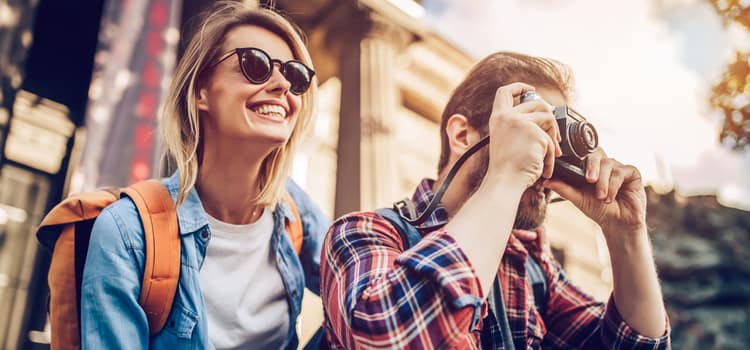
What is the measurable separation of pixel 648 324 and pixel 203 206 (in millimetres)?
1371

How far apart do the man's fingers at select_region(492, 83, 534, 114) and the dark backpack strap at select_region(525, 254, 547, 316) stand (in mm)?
620

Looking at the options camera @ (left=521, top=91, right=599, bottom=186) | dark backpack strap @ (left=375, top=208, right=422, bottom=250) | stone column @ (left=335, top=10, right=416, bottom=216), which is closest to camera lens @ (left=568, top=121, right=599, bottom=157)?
camera @ (left=521, top=91, right=599, bottom=186)

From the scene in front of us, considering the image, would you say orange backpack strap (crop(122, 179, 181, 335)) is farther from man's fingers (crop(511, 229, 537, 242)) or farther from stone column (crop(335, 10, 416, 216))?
stone column (crop(335, 10, 416, 216))

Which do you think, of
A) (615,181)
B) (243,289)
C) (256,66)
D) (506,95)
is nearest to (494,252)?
(506,95)

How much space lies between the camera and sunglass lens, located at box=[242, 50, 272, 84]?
162cm

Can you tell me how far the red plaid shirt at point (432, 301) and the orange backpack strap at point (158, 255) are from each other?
42 cm

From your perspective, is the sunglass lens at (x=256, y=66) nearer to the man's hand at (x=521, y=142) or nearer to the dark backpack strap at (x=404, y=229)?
the dark backpack strap at (x=404, y=229)

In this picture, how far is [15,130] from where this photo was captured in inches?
173

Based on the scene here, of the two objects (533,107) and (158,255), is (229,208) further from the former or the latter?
(533,107)

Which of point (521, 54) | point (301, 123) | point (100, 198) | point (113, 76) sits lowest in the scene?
point (100, 198)

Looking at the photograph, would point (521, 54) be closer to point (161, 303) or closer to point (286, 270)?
point (286, 270)

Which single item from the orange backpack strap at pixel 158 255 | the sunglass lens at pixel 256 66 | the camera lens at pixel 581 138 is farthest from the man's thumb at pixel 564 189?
the orange backpack strap at pixel 158 255

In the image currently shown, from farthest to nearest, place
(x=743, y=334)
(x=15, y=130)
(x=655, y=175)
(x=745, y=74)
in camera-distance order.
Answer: (x=15, y=130), (x=743, y=334), (x=745, y=74), (x=655, y=175)

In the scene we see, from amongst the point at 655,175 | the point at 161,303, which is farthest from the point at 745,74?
the point at 161,303
